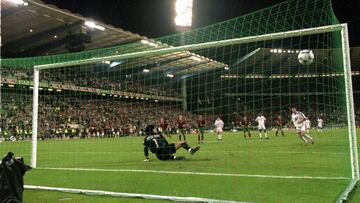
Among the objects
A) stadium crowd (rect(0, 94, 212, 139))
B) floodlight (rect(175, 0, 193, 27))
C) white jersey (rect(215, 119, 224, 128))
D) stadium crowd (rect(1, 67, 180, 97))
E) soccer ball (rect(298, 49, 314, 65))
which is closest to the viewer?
soccer ball (rect(298, 49, 314, 65))

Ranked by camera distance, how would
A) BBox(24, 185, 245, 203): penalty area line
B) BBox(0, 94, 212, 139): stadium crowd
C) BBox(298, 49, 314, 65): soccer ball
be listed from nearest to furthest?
BBox(24, 185, 245, 203): penalty area line
BBox(298, 49, 314, 65): soccer ball
BBox(0, 94, 212, 139): stadium crowd

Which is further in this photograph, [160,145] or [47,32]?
[47,32]

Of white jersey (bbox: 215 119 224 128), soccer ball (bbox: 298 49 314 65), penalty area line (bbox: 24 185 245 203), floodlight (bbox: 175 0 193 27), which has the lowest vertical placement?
penalty area line (bbox: 24 185 245 203)

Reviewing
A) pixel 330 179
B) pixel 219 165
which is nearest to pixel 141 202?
pixel 330 179

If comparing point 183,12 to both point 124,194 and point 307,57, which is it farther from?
point 124,194

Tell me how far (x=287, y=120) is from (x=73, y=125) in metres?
19.2

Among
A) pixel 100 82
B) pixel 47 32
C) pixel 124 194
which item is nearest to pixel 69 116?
pixel 100 82

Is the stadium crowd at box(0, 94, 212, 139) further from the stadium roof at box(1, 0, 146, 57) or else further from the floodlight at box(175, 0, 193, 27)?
the floodlight at box(175, 0, 193, 27)

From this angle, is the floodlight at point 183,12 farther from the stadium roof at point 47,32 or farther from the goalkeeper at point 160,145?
the goalkeeper at point 160,145

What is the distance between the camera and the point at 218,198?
21.9 feet

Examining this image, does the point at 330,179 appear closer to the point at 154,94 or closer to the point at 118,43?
the point at 154,94

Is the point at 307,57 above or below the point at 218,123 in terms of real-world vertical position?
above

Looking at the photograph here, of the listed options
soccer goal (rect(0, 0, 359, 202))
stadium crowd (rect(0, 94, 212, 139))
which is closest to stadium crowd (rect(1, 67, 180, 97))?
soccer goal (rect(0, 0, 359, 202))

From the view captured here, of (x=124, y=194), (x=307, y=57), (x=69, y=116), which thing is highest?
(x=307, y=57)
